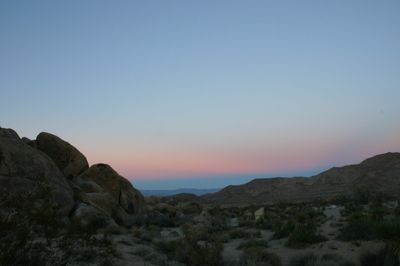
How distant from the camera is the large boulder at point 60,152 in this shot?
2219 centimetres

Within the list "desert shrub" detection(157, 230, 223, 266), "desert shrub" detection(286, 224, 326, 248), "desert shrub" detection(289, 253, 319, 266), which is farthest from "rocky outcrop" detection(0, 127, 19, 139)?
"desert shrub" detection(289, 253, 319, 266)

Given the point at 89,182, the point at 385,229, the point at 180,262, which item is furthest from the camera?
the point at 89,182

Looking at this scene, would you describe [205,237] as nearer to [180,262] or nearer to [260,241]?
[260,241]

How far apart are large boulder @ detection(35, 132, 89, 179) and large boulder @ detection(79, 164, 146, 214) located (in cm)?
142

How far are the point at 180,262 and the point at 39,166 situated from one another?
29.5 feet

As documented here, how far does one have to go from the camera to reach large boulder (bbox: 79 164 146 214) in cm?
2498

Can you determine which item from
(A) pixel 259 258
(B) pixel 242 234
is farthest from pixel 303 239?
(B) pixel 242 234

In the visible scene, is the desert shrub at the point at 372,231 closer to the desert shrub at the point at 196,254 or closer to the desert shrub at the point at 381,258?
the desert shrub at the point at 381,258

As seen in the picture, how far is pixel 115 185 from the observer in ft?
82.9

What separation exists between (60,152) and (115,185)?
13.8 ft

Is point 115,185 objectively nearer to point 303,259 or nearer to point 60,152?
point 60,152

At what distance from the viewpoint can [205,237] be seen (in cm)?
1673

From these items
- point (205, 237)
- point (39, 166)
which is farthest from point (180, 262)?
point (39, 166)

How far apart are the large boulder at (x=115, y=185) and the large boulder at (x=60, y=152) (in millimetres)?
1415
